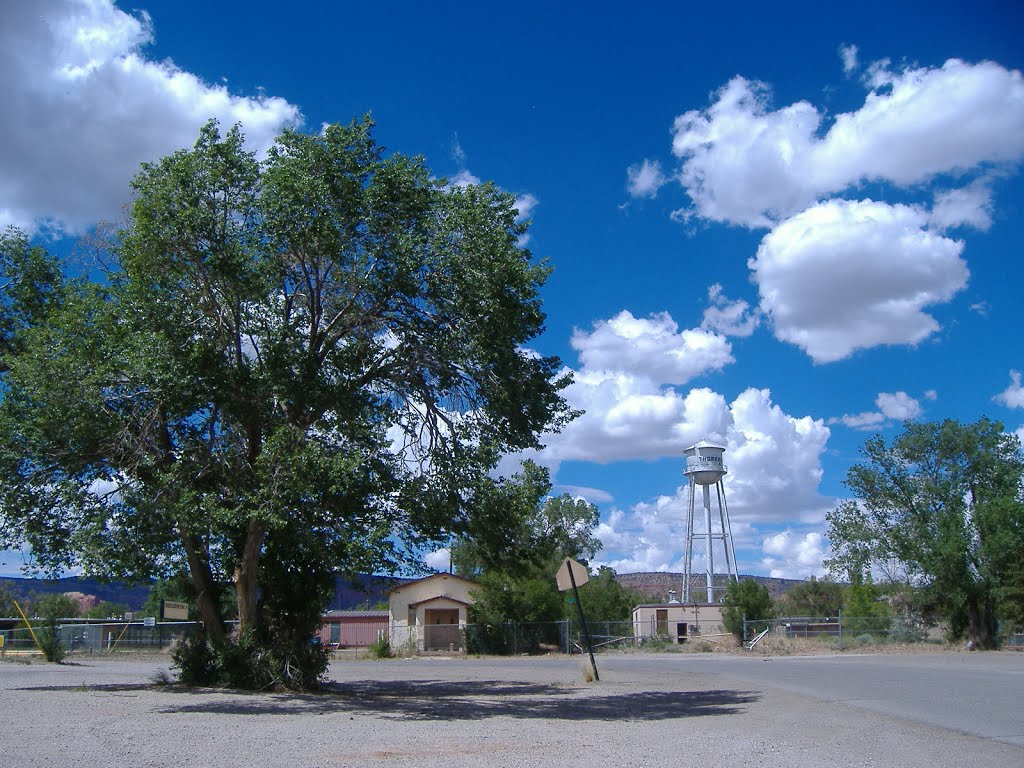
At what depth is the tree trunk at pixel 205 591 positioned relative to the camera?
67.2 feet

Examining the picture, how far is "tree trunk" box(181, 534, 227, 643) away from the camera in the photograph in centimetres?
2047

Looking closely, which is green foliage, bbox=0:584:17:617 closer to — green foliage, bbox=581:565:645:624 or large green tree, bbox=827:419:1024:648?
green foliage, bbox=581:565:645:624

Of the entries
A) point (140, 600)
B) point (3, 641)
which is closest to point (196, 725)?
point (3, 641)

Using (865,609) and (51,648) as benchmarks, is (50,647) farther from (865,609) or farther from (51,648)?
(865,609)

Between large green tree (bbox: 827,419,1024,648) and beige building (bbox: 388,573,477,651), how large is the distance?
22180 millimetres

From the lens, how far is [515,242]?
19.1 m

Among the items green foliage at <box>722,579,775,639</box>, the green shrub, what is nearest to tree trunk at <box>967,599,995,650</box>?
green foliage at <box>722,579,775,639</box>

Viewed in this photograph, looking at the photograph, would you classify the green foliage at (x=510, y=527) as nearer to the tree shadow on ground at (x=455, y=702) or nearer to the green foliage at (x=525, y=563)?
the green foliage at (x=525, y=563)

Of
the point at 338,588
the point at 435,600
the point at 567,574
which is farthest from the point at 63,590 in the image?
the point at 567,574

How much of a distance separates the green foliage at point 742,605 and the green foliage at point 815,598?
48631mm

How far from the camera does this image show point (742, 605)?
53.6 meters

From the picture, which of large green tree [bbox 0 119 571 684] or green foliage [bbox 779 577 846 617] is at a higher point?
large green tree [bbox 0 119 571 684]

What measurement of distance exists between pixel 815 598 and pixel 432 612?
60595mm

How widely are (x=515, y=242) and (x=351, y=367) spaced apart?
425 centimetres
